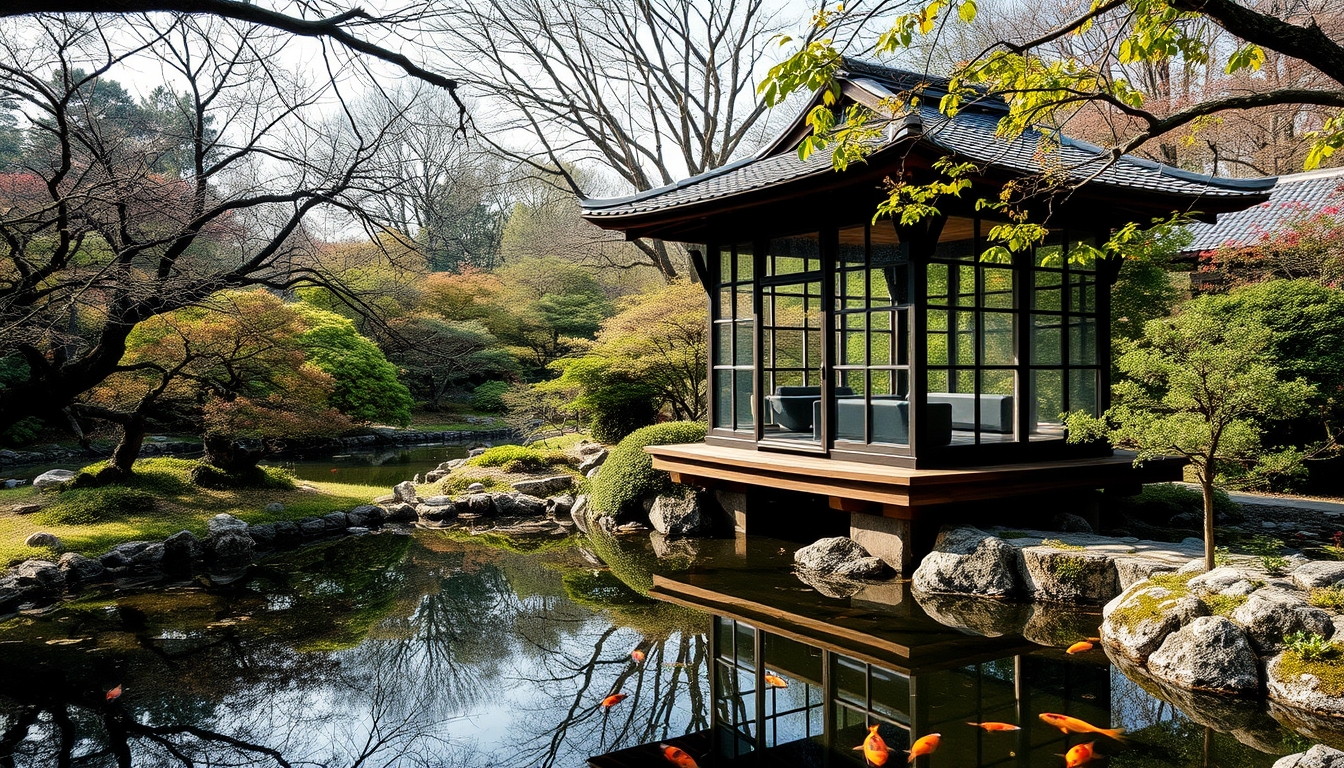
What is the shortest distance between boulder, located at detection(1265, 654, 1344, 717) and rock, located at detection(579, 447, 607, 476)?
29.5 feet

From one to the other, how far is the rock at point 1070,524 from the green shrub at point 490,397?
61.5 ft

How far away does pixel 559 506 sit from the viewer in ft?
37.0

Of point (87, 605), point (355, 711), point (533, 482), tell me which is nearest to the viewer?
point (355, 711)

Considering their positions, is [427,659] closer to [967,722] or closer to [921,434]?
[967,722]

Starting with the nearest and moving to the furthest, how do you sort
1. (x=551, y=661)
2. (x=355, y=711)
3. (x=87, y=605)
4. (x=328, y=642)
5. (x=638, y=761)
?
1. (x=638, y=761)
2. (x=355, y=711)
3. (x=551, y=661)
4. (x=328, y=642)
5. (x=87, y=605)

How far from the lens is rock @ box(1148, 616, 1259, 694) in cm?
439

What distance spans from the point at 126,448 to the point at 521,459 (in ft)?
16.4

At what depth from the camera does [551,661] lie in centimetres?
538

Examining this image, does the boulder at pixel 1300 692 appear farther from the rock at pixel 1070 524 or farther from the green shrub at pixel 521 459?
the green shrub at pixel 521 459

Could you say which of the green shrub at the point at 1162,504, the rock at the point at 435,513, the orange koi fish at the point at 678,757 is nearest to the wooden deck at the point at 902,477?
the green shrub at the point at 1162,504

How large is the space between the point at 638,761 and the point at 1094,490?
547cm

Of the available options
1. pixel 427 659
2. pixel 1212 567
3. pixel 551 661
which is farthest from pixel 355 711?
pixel 1212 567

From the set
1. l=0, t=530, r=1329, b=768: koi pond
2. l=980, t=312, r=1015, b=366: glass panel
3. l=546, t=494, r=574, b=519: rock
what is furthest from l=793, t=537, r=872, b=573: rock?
l=546, t=494, r=574, b=519: rock

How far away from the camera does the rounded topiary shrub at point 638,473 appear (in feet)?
31.7
